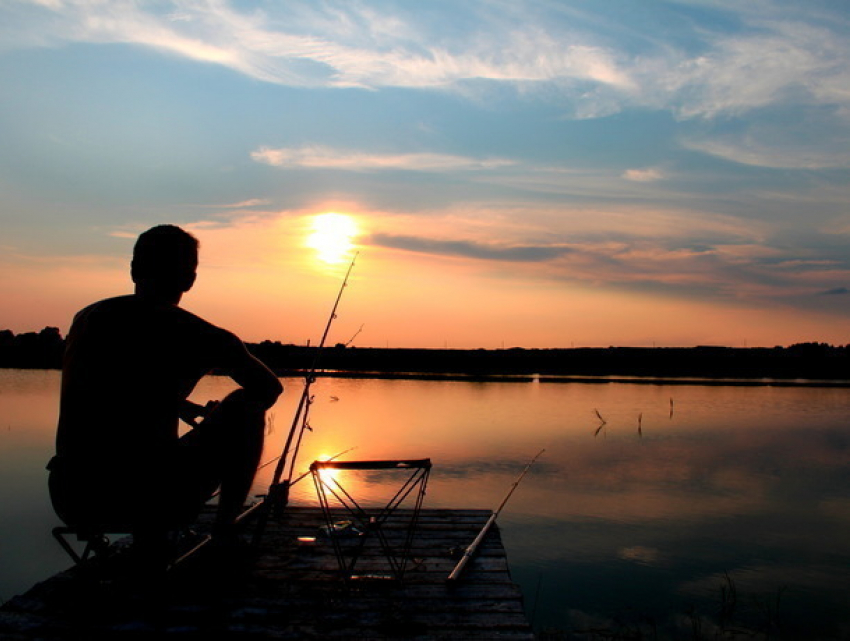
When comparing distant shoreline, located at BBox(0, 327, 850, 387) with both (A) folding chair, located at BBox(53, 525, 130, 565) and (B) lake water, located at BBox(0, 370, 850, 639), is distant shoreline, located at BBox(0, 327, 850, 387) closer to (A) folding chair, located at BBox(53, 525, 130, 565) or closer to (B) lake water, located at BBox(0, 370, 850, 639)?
(B) lake water, located at BBox(0, 370, 850, 639)

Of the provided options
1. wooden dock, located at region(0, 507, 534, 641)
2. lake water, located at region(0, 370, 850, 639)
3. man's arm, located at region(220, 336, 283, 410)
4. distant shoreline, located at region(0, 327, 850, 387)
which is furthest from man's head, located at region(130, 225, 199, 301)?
distant shoreline, located at region(0, 327, 850, 387)

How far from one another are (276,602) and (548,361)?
68.6 m

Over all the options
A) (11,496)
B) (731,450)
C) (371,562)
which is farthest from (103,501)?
(731,450)

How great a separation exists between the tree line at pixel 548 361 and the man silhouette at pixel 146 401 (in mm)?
51637

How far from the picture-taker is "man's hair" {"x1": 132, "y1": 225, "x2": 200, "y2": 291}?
3301mm

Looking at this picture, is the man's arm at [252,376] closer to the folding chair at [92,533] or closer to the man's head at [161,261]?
→ the man's head at [161,261]

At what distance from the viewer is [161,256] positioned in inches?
130

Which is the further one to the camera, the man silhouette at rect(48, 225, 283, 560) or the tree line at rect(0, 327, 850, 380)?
the tree line at rect(0, 327, 850, 380)

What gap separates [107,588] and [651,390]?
37.1m

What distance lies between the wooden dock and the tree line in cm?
5039

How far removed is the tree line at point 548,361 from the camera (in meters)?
57.4

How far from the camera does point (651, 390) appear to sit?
125 feet

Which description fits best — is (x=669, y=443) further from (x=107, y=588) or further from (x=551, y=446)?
(x=107, y=588)

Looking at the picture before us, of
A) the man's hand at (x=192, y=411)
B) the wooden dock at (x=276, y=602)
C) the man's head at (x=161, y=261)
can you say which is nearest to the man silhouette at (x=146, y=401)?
the man's head at (x=161, y=261)
